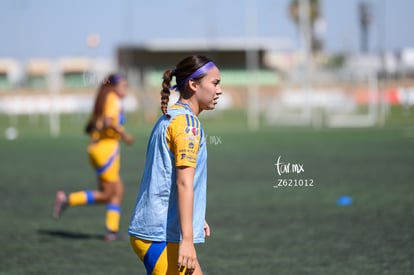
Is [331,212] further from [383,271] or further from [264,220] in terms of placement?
[383,271]

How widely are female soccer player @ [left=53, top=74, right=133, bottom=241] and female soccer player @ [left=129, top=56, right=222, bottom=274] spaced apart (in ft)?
18.9

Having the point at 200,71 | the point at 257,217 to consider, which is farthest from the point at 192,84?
the point at 257,217

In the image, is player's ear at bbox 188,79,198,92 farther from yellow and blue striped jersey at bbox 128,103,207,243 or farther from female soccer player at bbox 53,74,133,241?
female soccer player at bbox 53,74,133,241

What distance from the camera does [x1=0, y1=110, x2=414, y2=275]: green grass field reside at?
878cm

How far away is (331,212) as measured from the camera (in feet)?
41.0

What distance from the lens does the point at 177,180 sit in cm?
446

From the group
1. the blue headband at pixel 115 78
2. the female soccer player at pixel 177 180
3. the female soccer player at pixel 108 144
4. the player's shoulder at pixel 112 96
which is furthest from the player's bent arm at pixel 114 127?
the female soccer player at pixel 177 180

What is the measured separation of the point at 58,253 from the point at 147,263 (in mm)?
5122

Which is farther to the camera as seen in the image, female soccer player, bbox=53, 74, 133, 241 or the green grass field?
female soccer player, bbox=53, 74, 133, 241

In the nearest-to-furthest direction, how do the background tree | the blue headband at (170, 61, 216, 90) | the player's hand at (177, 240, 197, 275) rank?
1. the player's hand at (177, 240, 197, 275)
2. the blue headband at (170, 61, 216, 90)
3. the background tree

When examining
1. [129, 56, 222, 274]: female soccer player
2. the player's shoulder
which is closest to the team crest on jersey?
[129, 56, 222, 274]: female soccer player

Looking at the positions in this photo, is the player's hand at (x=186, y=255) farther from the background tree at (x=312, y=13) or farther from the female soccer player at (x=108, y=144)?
Answer: the background tree at (x=312, y=13)

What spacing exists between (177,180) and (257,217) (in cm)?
785

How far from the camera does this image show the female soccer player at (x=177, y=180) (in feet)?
14.5
